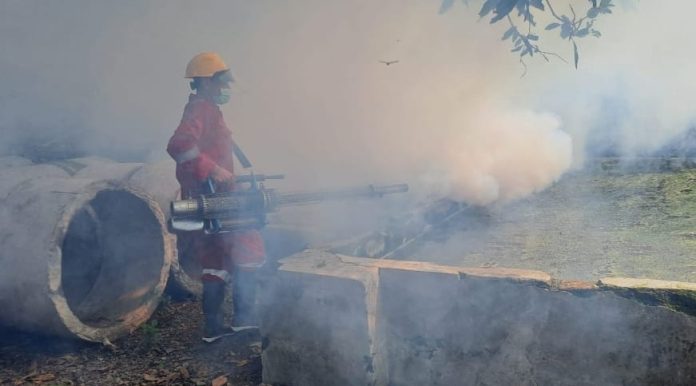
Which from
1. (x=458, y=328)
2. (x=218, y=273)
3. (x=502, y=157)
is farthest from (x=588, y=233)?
(x=218, y=273)

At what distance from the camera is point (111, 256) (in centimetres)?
530

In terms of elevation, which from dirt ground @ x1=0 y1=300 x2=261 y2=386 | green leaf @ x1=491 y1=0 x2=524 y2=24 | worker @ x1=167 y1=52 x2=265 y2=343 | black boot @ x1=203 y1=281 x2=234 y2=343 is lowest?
dirt ground @ x1=0 y1=300 x2=261 y2=386

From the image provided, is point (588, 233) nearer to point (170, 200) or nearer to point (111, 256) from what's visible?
point (170, 200)

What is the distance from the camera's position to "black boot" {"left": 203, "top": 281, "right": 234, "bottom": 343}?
4234 millimetres

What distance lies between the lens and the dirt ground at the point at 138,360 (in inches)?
150

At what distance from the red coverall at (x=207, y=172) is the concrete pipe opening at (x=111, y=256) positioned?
0.83 meters

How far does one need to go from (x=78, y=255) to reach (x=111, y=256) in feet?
0.94

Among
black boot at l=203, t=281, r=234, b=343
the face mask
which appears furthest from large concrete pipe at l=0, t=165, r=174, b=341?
the face mask

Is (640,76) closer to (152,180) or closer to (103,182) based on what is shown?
(152,180)

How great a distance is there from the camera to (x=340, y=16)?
857 cm

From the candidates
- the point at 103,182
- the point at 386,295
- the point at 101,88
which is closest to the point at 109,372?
the point at 103,182

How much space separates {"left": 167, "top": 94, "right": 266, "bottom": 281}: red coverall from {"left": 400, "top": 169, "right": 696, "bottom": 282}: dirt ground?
59.3 inches

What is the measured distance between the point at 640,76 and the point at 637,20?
113 cm

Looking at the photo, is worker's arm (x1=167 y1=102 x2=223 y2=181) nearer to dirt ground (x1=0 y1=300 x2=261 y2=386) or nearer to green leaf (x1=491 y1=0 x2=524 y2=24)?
dirt ground (x1=0 y1=300 x2=261 y2=386)
